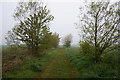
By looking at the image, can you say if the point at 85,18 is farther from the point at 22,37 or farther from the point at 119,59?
the point at 22,37

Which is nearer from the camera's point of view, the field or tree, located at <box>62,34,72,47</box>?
the field

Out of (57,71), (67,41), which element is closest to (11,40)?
(57,71)

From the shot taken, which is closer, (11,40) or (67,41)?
(11,40)

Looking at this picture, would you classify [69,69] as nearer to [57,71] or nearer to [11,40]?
[57,71]

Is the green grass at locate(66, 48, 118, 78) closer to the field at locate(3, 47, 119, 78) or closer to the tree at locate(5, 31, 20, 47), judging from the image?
the field at locate(3, 47, 119, 78)

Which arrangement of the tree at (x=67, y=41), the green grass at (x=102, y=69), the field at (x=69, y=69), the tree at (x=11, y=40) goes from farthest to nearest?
the tree at (x=67, y=41) → the tree at (x=11, y=40) → the field at (x=69, y=69) → the green grass at (x=102, y=69)

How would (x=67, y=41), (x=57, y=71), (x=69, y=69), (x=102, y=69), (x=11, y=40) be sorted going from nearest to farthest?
(x=102, y=69)
(x=57, y=71)
(x=69, y=69)
(x=11, y=40)
(x=67, y=41)

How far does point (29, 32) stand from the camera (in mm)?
15320

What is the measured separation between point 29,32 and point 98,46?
1168cm

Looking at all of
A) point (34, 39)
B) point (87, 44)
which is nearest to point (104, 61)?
point (87, 44)

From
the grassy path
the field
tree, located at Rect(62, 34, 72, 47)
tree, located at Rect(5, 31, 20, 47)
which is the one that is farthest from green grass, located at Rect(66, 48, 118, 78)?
tree, located at Rect(62, 34, 72, 47)

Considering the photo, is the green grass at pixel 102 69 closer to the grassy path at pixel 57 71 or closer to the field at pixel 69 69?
the field at pixel 69 69

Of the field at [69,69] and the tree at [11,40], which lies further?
the tree at [11,40]

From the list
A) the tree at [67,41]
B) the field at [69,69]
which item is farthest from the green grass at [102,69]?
the tree at [67,41]
